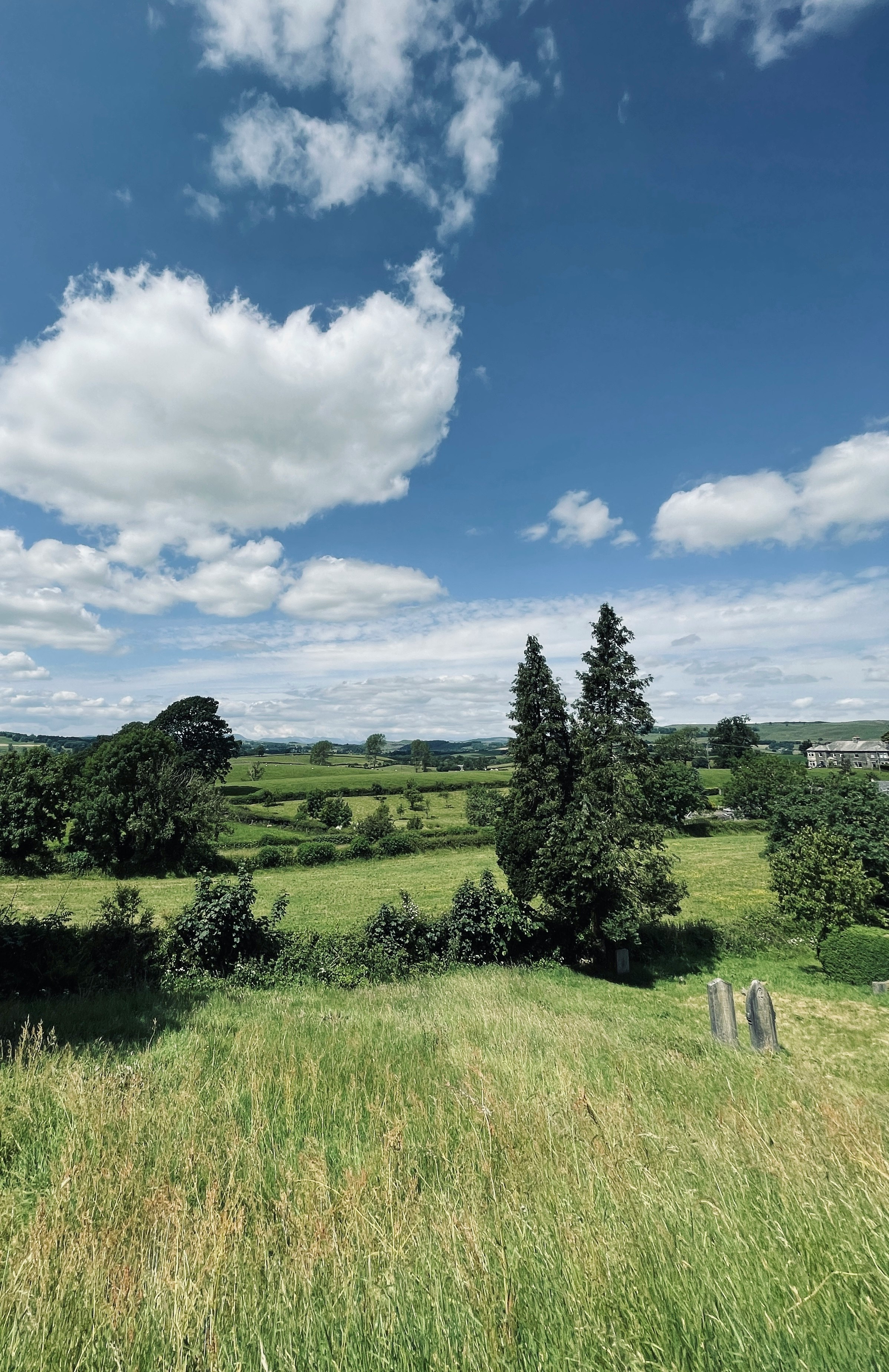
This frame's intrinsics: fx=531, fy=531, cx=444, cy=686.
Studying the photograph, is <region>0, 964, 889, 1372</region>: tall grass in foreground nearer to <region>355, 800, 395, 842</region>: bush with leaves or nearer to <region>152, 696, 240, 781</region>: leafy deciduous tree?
<region>355, 800, 395, 842</region>: bush with leaves

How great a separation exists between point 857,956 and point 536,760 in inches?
465

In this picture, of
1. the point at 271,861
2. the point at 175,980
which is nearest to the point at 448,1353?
the point at 175,980

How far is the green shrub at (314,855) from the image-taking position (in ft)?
153

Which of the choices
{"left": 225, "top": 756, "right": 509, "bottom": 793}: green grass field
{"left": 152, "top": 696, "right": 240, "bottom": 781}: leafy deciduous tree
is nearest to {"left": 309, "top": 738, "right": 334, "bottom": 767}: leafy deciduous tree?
{"left": 225, "top": 756, "right": 509, "bottom": 793}: green grass field

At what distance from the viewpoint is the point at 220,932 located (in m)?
13.4

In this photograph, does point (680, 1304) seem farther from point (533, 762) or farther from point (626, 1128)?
point (533, 762)

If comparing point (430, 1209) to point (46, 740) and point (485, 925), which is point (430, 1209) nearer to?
point (485, 925)

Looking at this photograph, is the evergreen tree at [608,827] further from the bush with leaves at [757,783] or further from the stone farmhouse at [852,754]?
the stone farmhouse at [852,754]

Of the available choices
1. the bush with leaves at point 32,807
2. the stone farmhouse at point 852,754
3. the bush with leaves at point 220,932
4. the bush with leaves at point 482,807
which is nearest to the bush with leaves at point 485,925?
the bush with leaves at point 220,932

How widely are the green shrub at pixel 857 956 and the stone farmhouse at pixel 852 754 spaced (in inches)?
5096

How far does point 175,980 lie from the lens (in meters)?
12.5

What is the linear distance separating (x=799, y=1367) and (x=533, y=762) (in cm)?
1781

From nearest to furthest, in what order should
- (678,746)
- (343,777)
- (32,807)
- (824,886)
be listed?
(824,886) → (32,807) → (678,746) → (343,777)

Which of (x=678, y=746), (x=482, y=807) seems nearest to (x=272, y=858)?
(x=482, y=807)
